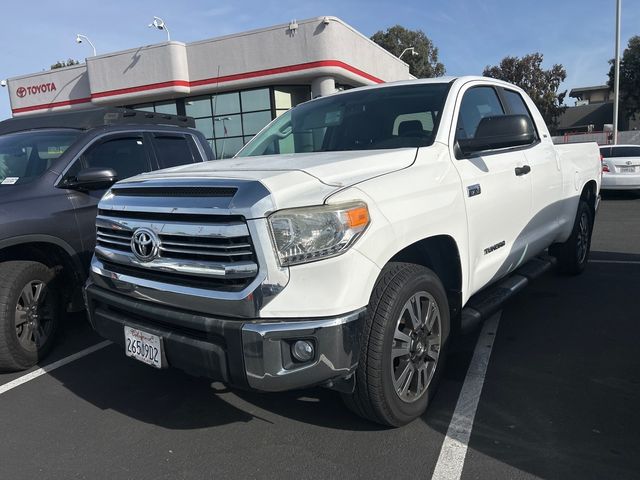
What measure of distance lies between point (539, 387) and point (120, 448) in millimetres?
2573

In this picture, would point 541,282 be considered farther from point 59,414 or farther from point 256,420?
point 59,414

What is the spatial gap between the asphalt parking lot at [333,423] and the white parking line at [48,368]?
0.19ft

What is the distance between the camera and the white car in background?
1313 cm

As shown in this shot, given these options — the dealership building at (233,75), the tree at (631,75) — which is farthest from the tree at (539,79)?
the dealership building at (233,75)

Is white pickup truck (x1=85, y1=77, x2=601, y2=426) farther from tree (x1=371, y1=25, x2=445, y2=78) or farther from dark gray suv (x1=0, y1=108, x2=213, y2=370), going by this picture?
tree (x1=371, y1=25, x2=445, y2=78)

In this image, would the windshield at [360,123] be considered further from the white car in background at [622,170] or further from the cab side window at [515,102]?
the white car in background at [622,170]

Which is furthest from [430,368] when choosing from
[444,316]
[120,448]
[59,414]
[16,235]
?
[16,235]

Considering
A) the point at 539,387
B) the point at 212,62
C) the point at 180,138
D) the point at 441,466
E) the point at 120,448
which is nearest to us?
the point at 441,466

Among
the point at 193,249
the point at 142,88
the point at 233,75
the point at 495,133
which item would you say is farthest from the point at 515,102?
the point at 142,88

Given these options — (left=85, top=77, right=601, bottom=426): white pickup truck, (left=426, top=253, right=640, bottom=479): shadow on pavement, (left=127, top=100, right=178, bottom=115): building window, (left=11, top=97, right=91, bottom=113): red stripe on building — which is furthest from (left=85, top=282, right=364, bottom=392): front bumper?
(left=11, top=97, right=91, bottom=113): red stripe on building

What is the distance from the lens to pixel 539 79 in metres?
53.4

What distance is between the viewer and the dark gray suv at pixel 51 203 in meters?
3.77

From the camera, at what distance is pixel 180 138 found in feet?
17.9

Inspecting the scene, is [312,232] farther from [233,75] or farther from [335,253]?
[233,75]
